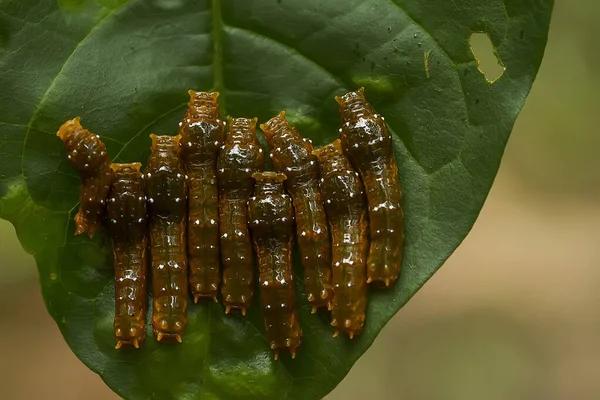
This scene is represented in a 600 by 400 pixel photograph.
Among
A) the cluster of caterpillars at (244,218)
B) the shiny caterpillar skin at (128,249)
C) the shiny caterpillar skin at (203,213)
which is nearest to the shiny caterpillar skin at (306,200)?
the cluster of caterpillars at (244,218)

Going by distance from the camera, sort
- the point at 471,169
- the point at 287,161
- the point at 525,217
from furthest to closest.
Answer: the point at 525,217 → the point at 287,161 → the point at 471,169

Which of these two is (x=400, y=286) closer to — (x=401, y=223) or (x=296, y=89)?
(x=401, y=223)

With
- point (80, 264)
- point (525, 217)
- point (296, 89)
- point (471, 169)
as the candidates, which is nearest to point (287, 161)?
point (296, 89)

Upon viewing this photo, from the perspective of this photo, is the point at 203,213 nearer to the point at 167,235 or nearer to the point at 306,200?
the point at 167,235

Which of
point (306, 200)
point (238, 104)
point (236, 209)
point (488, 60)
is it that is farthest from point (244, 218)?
point (488, 60)

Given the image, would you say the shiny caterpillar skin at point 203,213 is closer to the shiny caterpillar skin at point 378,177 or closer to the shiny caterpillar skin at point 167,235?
the shiny caterpillar skin at point 167,235

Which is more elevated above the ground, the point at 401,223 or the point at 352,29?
the point at 352,29
